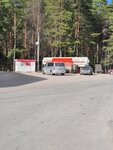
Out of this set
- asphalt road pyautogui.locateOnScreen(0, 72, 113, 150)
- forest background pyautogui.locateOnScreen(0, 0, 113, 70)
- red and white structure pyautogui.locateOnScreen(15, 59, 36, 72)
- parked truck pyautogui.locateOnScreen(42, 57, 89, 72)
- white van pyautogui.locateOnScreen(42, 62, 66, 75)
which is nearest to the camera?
asphalt road pyautogui.locateOnScreen(0, 72, 113, 150)

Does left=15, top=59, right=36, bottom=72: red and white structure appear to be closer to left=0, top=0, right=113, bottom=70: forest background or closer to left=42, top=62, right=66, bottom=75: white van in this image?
left=42, top=62, right=66, bottom=75: white van

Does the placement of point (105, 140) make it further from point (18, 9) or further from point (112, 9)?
point (112, 9)

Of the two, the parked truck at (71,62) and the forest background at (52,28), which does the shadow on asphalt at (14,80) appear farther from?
the forest background at (52,28)

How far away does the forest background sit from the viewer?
88062 millimetres

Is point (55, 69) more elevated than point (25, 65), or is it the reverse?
point (25, 65)

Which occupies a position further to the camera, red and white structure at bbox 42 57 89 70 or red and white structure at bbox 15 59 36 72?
red and white structure at bbox 42 57 89 70

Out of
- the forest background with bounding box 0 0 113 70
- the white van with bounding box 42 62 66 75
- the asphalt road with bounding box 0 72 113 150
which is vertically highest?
the forest background with bounding box 0 0 113 70

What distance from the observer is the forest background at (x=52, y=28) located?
3467 inches

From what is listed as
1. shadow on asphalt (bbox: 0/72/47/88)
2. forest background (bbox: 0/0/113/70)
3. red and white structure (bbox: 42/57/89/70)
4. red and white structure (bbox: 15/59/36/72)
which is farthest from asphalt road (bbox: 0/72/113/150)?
forest background (bbox: 0/0/113/70)

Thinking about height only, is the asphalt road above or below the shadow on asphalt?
above

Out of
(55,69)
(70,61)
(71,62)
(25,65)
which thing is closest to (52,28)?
(70,61)

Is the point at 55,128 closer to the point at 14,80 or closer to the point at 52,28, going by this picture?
the point at 14,80

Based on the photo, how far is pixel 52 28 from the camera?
92438mm

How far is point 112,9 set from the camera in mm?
100688
